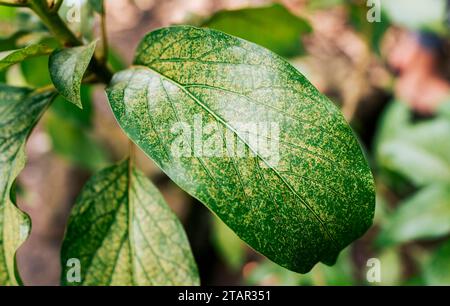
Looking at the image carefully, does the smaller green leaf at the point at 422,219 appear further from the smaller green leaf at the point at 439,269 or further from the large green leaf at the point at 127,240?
the large green leaf at the point at 127,240

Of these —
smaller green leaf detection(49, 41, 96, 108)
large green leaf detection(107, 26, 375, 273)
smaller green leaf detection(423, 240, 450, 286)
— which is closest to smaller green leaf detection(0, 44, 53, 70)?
smaller green leaf detection(49, 41, 96, 108)

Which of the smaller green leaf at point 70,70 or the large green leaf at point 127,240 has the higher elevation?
the smaller green leaf at point 70,70

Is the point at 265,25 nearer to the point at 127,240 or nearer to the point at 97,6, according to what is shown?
the point at 97,6

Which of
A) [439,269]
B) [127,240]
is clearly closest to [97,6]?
[127,240]

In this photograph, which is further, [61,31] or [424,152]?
[424,152]

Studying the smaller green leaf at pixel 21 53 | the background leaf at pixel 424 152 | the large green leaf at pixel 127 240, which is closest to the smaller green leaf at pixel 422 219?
the background leaf at pixel 424 152

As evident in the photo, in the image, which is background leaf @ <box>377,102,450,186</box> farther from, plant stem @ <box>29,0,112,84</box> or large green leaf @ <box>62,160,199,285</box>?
plant stem @ <box>29,0,112,84</box>
